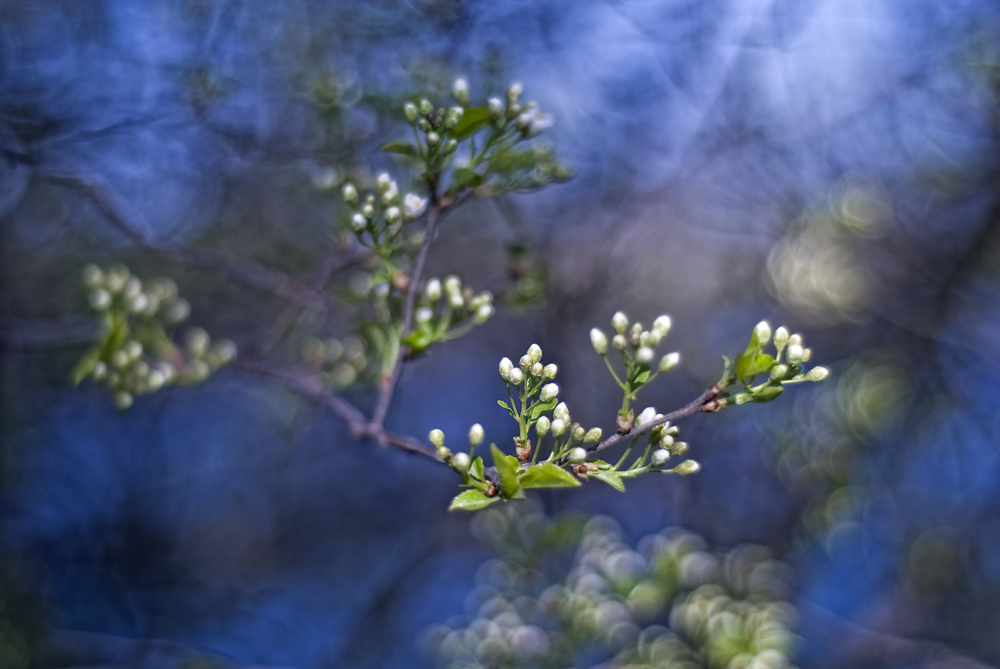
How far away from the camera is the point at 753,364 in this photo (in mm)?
1174

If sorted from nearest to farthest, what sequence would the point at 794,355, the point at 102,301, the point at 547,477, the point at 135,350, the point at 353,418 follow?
the point at 547,477, the point at 794,355, the point at 353,418, the point at 135,350, the point at 102,301

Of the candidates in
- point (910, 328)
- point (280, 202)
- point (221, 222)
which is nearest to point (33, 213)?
point (221, 222)

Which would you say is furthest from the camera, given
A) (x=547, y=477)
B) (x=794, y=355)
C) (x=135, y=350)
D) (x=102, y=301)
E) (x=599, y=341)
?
(x=102, y=301)

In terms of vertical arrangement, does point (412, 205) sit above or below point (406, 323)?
above

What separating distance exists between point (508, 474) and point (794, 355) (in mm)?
566

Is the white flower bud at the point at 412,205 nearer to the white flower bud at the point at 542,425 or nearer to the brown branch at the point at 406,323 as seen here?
the brown branch at the point at 406,323

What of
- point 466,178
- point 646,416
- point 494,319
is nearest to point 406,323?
point 466,178

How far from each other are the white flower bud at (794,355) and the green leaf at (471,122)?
849 mm

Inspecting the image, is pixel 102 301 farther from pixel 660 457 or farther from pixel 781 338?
pixel 781 338

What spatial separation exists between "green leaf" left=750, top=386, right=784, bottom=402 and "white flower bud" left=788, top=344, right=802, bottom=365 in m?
0.07

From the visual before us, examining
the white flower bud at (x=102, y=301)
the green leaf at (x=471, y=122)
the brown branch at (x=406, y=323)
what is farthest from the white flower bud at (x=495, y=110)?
the white flower bud at (x=102, y=301)

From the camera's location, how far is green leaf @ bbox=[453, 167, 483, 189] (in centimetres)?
154

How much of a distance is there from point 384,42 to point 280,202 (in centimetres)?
194

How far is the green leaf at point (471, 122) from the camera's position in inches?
59.1
